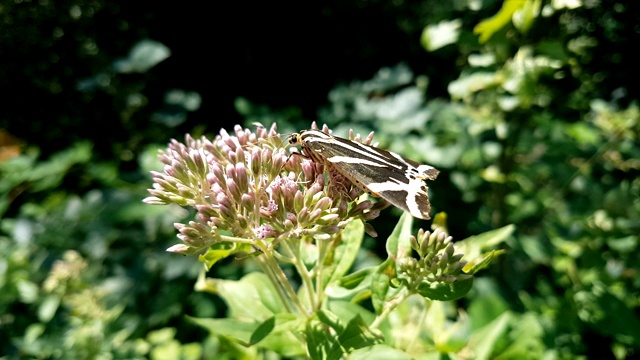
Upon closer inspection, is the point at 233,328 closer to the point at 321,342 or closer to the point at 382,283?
the point at 321,342

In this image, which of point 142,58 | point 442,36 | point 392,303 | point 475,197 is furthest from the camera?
point 142,58

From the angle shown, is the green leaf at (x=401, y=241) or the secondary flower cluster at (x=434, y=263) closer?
the secondary flower cluster at (x=434, y=263)

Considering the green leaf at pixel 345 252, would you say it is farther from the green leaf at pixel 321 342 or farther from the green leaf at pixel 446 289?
the green leaf at pixel 446 289

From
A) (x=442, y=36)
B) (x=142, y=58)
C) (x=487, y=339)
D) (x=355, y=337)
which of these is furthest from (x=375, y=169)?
(x=142, y=58)

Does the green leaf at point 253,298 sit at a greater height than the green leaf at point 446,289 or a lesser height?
greater

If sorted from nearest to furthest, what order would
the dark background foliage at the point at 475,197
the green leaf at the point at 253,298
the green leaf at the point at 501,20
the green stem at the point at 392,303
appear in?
the green stem at the point at 392,303 → the green leaf at the point at 253,298 → the green leaf at the point at 501,20 → the dark background foliage at the point at 475,197

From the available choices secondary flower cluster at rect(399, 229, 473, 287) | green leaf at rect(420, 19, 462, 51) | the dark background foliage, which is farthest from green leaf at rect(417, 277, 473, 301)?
green leaf at rect(420, 19, 462, 51)

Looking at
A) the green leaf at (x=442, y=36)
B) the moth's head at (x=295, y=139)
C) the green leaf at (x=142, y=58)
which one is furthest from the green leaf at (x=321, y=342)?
the green leaf at (x=142, y=58)
